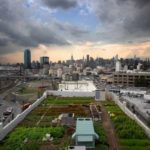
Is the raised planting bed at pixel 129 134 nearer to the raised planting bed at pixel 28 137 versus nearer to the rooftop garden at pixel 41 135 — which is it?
the rooftop garden at pixel 41 135

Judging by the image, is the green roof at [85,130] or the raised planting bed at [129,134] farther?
the green roof at [85,130]

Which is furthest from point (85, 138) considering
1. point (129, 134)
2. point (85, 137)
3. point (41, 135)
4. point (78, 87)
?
point (78, 87)

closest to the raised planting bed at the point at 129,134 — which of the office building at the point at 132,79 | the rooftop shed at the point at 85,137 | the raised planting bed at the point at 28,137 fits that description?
the rooftop shed at the point at 85,137

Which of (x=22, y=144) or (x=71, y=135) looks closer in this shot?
(x=22, y=144)

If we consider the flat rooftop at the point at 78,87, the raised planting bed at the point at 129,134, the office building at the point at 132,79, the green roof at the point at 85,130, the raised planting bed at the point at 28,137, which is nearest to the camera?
the raised planting bed at the point at 28,137

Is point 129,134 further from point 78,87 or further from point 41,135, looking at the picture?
point 78,87

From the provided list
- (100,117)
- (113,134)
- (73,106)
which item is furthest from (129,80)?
(113,134)

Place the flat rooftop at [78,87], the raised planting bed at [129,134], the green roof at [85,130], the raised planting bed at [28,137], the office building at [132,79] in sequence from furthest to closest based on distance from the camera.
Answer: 1. the office building at [132,79]
2. the flat rooftop at [78,87]
3. the green roof at [85,130]
4. the raised planting bed at [129,134]
5. the raised planting bed at [28,137]

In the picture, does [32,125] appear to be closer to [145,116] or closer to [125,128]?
[125,128]

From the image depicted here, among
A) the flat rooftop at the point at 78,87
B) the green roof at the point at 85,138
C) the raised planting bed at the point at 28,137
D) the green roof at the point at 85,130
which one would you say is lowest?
the raised planting bed at the point at 28,137

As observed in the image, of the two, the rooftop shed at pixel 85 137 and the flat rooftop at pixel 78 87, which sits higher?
the flat rooftop at pixel 78 87

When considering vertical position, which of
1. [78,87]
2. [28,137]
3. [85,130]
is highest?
[78,87]
